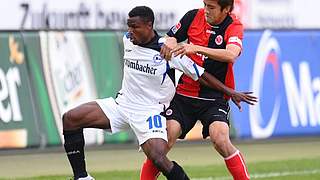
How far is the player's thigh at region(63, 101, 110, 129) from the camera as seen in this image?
10.5m

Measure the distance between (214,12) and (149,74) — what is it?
87 centimetres

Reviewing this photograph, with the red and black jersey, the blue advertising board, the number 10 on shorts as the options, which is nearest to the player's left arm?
the red and black jersey

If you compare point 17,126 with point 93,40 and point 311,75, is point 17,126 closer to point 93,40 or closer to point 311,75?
point 93,40

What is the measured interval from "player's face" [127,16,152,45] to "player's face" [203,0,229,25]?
1.90 ft

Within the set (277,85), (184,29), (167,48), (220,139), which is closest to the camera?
(167,48)

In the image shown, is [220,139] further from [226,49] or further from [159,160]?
[226,49]

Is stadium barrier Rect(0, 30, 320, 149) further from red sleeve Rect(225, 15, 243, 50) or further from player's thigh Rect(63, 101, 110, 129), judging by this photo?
red sleeve Rect(225, 15, 243, 50)

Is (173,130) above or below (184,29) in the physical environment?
below

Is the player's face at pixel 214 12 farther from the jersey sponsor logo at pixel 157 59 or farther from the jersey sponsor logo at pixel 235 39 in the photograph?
the jersey sponsor logo at pixel 157 59

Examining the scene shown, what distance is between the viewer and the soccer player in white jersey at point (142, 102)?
10258 millimetres

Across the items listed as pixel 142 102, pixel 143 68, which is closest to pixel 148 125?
pixel 142 102

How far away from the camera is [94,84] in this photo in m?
16.6

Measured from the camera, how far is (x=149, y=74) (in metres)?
10.4

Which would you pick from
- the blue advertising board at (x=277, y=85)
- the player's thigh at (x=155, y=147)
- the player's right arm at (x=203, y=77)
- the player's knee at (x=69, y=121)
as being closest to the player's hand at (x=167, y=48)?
the player's right arm at (x=203, y=77)
